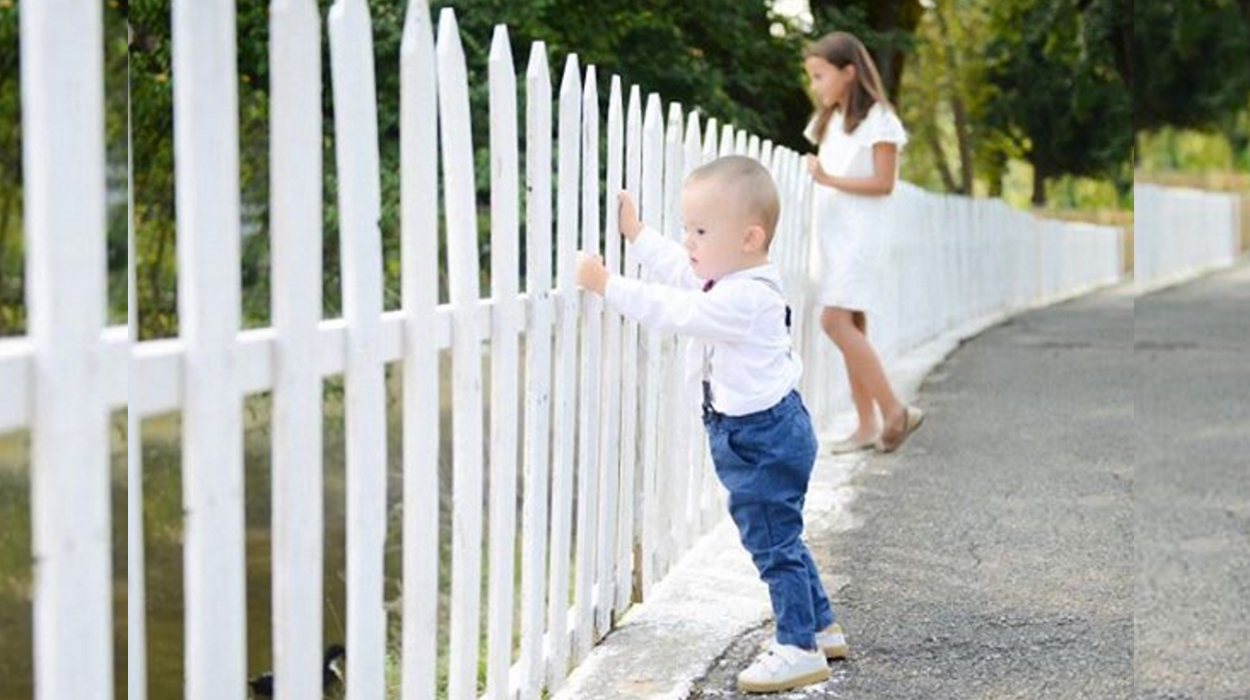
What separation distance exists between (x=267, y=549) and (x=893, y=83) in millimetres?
7190

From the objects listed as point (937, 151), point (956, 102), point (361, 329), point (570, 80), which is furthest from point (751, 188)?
point (937, 151)

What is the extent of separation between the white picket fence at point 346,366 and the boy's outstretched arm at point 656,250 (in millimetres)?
38

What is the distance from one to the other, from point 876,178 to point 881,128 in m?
0.18

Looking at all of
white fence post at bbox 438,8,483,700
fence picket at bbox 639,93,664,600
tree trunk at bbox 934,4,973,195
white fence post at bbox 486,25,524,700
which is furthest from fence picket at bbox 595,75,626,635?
tree trunk at bbox 934,4,973,195

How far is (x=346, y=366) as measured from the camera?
240cm

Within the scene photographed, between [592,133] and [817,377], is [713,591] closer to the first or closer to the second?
[592,133]

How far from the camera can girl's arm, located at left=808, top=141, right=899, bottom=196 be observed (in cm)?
592

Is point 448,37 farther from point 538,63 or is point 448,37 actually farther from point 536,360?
point 536,360

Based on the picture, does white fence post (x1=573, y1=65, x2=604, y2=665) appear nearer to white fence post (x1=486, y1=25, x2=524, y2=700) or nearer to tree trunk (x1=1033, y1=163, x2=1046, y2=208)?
white fence post (x1=486, y1=25, x2=524, y2=700)

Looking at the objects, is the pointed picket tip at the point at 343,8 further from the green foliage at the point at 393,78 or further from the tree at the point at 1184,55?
the green foliage at the point at 393,78

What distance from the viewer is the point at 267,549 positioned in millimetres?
10125

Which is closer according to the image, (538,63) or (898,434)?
(538,63)

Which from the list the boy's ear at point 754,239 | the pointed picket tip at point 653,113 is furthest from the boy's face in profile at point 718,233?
the pointed picket tip at point 653,113

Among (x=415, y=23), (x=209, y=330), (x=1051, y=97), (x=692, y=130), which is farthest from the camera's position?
(x=1051, y=97)
